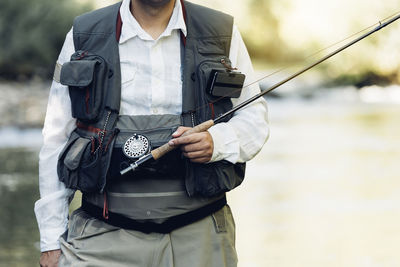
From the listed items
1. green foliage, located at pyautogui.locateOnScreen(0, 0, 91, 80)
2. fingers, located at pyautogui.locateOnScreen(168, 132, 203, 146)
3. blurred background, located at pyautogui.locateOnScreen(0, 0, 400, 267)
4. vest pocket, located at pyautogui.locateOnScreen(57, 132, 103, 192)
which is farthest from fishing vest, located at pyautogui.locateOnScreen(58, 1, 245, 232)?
green foliage, located at pyautogui.locateOnScreen(0, 0, 91, 80)

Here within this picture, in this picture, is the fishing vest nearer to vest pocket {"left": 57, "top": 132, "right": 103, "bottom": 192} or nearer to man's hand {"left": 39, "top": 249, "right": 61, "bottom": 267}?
vest pocket {"left": 57, "top": 132, "right": 103, "bottom": 192}

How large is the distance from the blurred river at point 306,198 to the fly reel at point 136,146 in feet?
13.2

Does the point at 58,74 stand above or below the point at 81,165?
above

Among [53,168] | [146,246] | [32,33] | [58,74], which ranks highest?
[58,74]

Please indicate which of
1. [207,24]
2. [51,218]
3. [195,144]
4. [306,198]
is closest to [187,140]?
[195,144]

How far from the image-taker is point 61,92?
3.66 m

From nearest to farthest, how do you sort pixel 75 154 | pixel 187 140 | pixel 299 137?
pixel 187 140, pixel 75 154, pixel 299 137

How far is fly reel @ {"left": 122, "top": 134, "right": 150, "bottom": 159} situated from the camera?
3.43m

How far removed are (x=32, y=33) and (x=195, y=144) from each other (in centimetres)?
2210

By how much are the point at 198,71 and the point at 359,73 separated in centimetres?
2760

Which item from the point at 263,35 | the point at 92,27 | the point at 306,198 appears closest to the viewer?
the point at 92,27

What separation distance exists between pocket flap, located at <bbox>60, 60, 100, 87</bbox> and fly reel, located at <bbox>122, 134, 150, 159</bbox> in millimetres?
262

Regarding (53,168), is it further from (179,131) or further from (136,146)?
(179,131)

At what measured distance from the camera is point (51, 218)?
12.0ft
